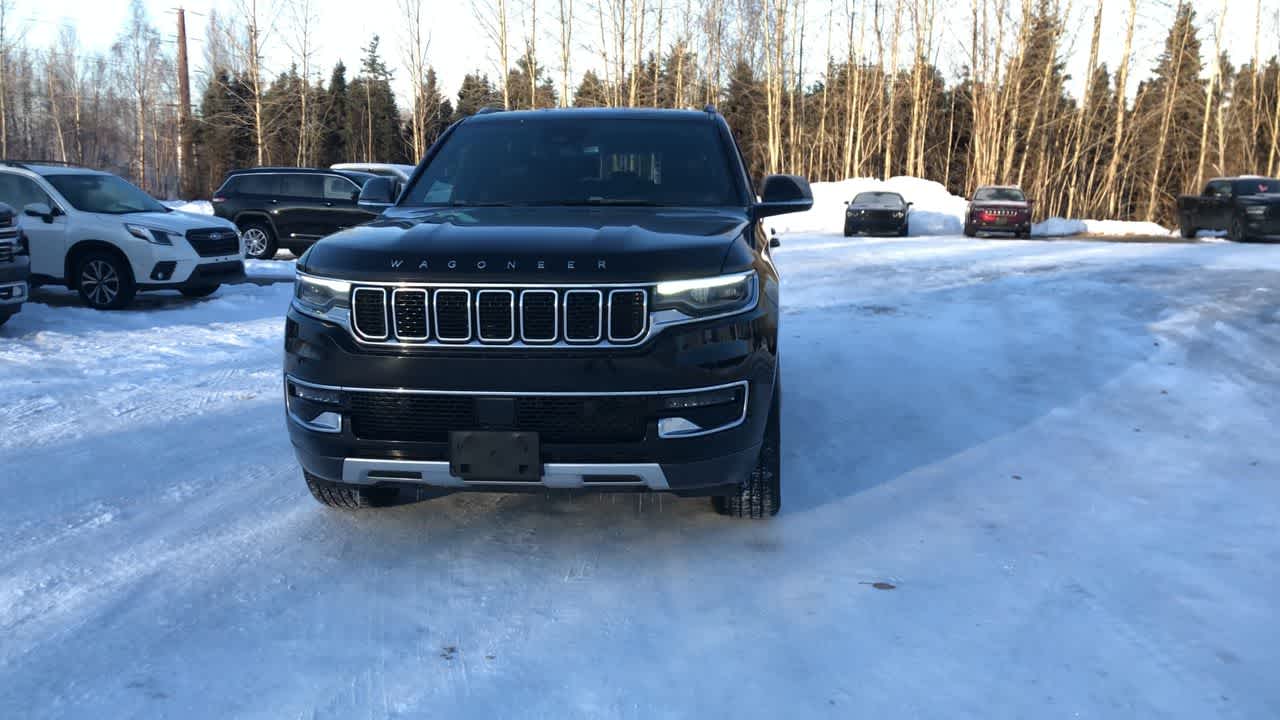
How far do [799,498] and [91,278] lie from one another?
985 cm

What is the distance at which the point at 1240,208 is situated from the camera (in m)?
22.3

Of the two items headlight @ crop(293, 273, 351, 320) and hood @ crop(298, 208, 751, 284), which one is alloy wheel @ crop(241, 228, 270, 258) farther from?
headlight @ crop(293, 273, 351, 320)

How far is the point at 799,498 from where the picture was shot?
450cm

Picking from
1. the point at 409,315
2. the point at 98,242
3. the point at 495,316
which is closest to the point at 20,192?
the point at 98,242

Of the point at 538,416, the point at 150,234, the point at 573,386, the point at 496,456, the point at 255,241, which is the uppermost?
the point at 150,234

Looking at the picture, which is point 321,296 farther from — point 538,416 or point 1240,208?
point 1240,208

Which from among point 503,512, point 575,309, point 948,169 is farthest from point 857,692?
point 948,169

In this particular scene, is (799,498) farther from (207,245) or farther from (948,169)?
(948,169)

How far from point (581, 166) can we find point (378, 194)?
1.04 m

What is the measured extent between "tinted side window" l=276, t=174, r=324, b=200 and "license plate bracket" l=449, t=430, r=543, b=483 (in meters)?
16.1

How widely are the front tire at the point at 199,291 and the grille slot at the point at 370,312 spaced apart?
9.37 m

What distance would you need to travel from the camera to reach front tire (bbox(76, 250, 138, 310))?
11.0 m

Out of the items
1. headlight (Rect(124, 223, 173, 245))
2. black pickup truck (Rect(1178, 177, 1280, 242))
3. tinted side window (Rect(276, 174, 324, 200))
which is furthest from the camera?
black pickup truck (Rect(1178, 177, 1280, 242))

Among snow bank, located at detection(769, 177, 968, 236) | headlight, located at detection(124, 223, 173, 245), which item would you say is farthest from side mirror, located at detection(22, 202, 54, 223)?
snow bank, located at detection(769, 177, 968, 236)
